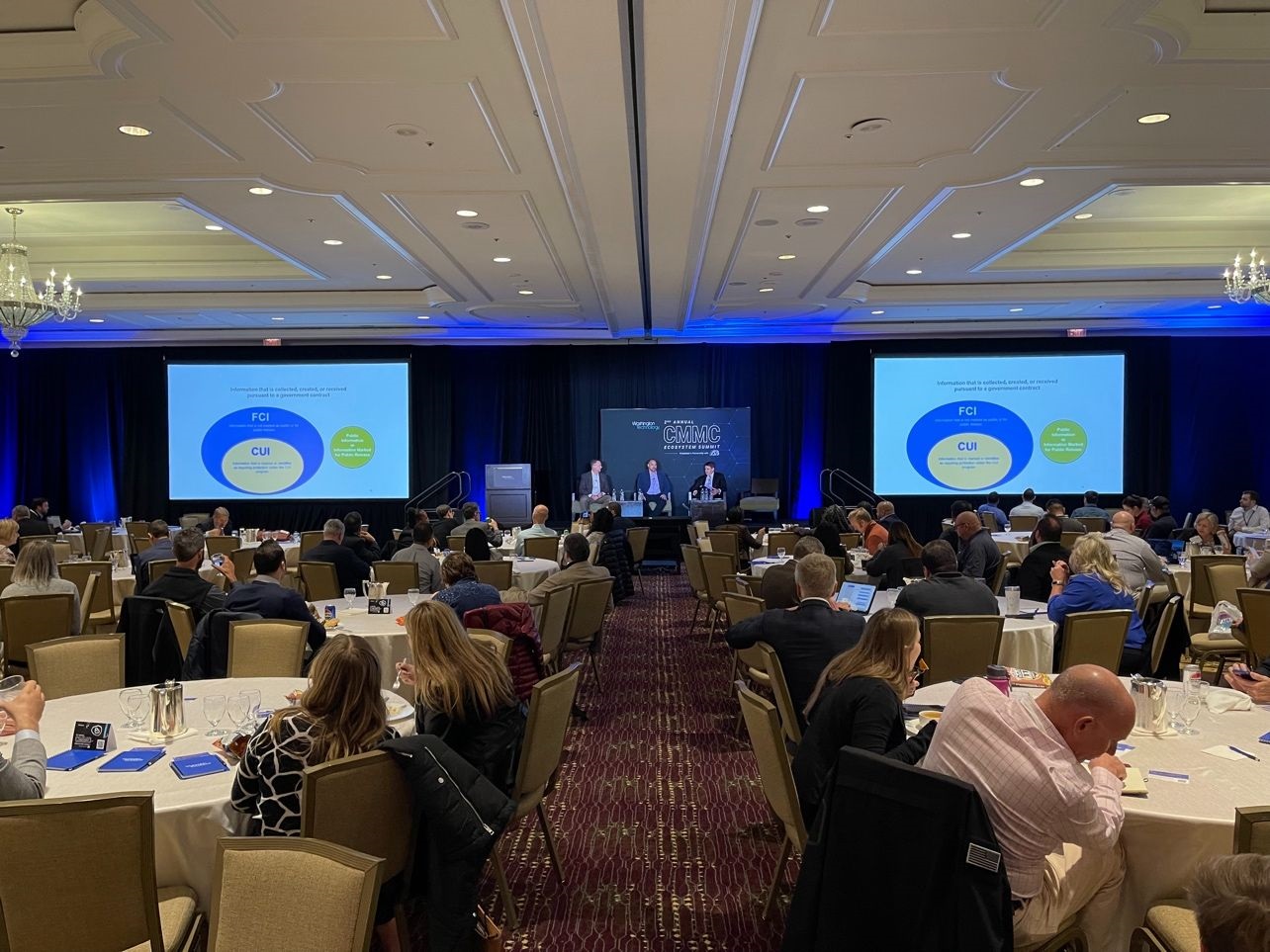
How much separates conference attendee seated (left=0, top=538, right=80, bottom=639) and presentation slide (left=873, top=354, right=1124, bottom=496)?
12.6 m

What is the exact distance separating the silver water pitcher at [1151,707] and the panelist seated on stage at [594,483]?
503 inches

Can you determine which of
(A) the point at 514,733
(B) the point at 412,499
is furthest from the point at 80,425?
(A) the point at 514,733

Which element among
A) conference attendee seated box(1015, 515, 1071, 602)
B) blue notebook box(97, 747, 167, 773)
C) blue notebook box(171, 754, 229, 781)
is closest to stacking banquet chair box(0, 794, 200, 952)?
blue notebook box(171, 754, 229, 781)

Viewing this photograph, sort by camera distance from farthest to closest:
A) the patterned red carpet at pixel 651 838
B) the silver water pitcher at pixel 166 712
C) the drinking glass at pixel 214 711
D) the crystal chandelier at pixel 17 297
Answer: the crystal chandelier at pixel 17 297
the patterned red carpet at pixel 651 838
the drinking glass at pixel 214 711
the silver water pitcher at pixel 166 712

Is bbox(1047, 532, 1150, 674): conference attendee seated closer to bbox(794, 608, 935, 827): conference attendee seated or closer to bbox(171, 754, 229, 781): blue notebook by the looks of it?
bbox(794, 608, 935, 827): conference attendee seated

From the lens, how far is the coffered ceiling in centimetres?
475

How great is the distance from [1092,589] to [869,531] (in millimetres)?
3637

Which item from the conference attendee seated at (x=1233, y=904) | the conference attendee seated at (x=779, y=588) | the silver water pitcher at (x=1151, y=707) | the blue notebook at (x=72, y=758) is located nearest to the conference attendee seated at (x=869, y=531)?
the conference attendee seated at (x=779, y=588)

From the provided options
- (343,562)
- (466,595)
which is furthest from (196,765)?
(343,562)

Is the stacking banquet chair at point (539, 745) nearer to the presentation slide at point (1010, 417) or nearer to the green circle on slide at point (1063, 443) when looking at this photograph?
the presentation slide at point (1010, 417)

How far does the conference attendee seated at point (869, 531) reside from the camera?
28.2ft

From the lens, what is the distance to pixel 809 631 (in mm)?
4418

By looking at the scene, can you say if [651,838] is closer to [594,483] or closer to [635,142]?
[635,142]

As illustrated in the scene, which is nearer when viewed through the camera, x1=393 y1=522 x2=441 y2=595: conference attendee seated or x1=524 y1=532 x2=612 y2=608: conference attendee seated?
x1=524 y1=532 x2=612 y2=608: conference attendee seated
